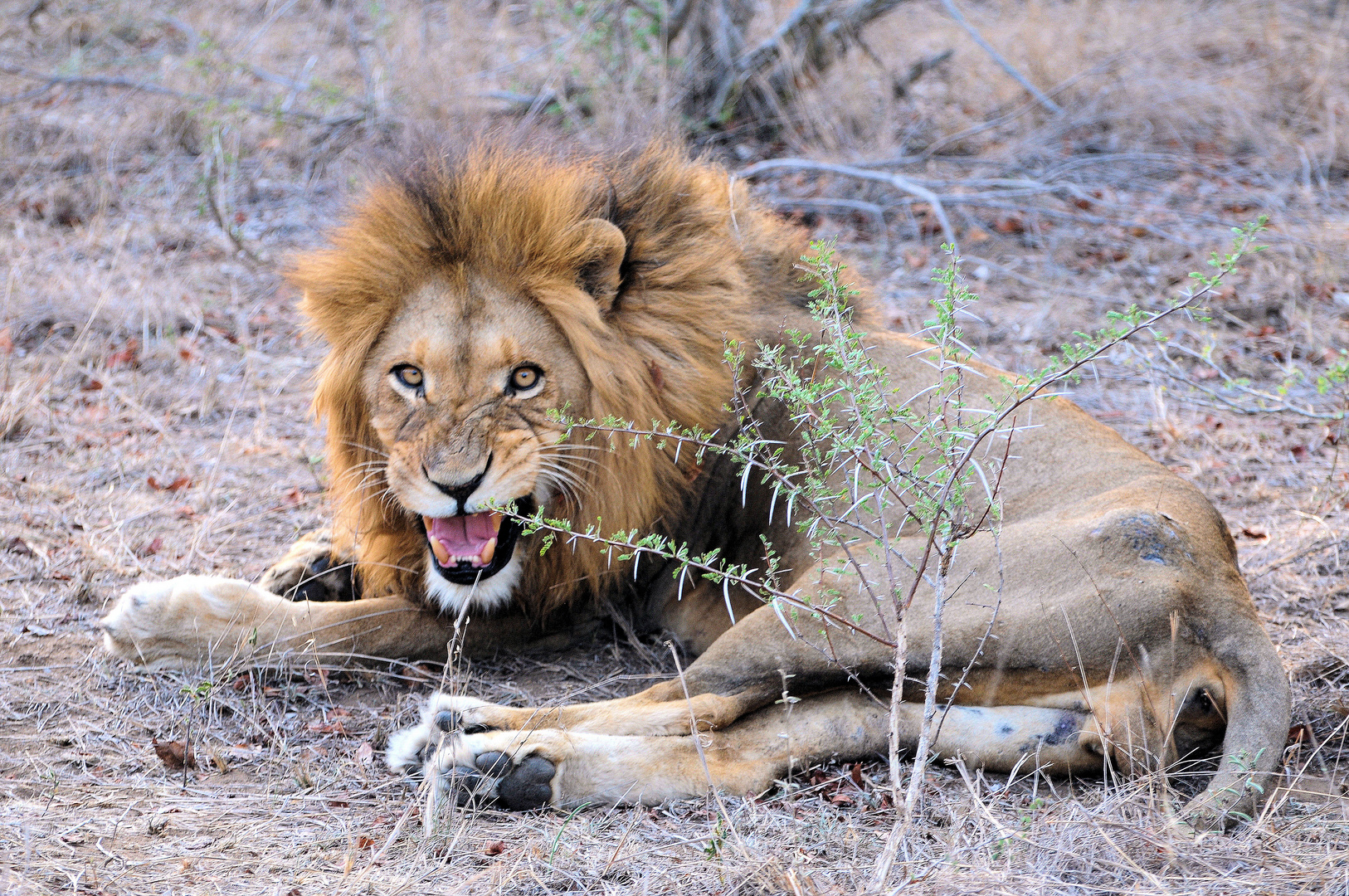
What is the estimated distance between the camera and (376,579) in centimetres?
391

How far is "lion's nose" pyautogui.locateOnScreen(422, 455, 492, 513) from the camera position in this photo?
3.32 meters

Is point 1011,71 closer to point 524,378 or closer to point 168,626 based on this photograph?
point 524,378

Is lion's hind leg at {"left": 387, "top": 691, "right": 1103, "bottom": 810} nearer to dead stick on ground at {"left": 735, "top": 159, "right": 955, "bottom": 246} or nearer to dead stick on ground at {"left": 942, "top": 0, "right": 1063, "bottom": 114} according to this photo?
dead stick on ground at {"left": 735, "top": 159, "right": 955, "bottom": 246}

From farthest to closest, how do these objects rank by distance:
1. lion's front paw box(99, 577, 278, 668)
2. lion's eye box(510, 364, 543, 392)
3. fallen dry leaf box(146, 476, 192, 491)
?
1. fallen dry leaf box(146, 476, 192, 491)
2. lion's front paw box(99, 577, 278, 668)
3. lion's eye box(510, 364, 543, 392)

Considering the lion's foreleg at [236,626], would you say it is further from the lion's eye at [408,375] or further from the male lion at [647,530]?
the lion's eye at [408,375]

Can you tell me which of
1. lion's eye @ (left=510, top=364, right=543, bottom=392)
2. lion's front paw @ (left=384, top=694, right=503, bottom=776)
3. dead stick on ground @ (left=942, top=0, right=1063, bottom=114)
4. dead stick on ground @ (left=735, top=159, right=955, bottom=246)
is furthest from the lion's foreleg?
dead stick on ground @ (left=942, top=0, right=1063, bottom=114)

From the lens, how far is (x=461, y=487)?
10.9 ft

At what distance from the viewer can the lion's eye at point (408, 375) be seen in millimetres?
3559

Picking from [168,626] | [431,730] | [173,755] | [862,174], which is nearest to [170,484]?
[168,626]

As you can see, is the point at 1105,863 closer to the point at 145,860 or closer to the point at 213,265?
the point at 145,860

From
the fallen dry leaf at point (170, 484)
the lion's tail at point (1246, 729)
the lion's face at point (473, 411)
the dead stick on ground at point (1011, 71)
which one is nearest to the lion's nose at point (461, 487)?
the lion's face at point (473, 411)

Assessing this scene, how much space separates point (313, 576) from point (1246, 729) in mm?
2833

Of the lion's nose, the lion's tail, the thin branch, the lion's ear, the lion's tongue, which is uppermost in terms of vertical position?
the thin branch

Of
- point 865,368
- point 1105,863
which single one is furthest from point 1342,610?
point 865,368
